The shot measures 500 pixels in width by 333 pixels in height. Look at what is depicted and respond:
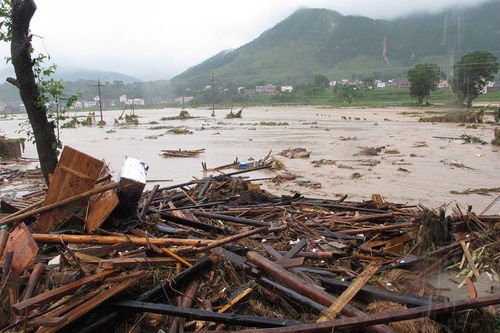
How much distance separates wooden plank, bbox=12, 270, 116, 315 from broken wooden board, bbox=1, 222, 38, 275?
2.50ft

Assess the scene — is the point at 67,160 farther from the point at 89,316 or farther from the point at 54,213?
the point at 89,316

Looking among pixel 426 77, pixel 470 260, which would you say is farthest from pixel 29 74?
pixel 426 77

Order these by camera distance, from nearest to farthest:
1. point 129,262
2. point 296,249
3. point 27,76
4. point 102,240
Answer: point 129,262
point 102,240
point 296,249
point 27,76

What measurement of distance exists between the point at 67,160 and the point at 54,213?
32.3 inches

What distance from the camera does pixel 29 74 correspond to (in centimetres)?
703

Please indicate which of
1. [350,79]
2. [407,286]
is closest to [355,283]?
[407,286]

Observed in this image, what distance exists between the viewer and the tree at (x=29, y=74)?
6.80 meters

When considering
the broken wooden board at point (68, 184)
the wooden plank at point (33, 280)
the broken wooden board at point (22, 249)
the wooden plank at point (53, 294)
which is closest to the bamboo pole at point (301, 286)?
the wooden plank at point (53, 294)

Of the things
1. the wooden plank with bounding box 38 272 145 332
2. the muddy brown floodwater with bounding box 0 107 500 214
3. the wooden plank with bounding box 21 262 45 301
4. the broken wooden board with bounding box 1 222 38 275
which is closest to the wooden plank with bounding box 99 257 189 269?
the wooden plank with bounding box 38 272 145 332

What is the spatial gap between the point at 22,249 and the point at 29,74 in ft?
16.7

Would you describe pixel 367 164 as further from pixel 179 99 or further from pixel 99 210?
pixel 179 99

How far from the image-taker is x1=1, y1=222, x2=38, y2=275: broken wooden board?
356 cm

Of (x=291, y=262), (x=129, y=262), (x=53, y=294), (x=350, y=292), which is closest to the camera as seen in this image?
(x=53, y=294)

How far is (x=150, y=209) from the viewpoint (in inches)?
250
